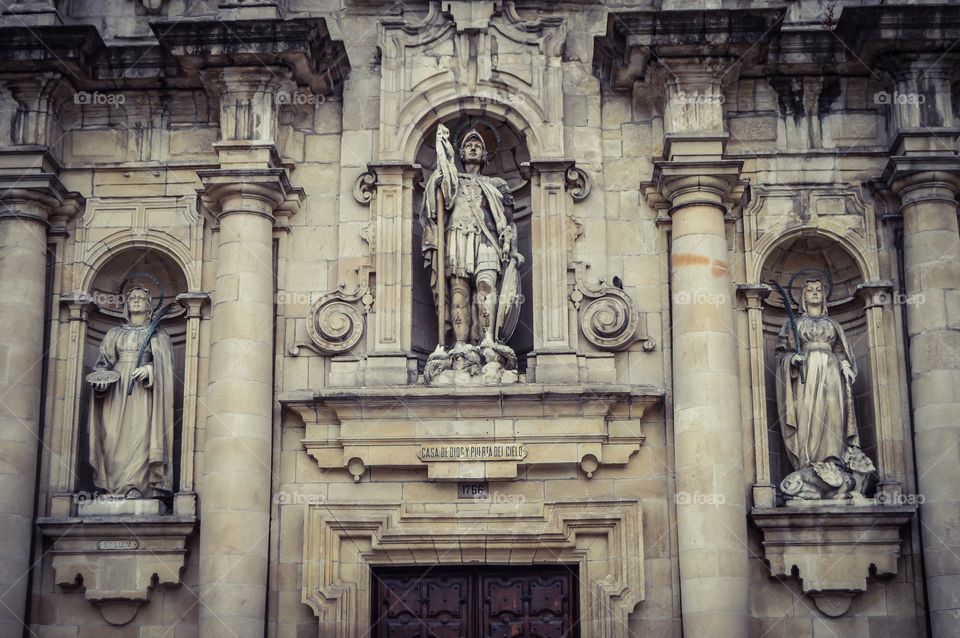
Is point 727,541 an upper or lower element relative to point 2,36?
lower

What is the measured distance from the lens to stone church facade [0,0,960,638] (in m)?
16.7

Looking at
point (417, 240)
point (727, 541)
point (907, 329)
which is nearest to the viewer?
point (727, 541)

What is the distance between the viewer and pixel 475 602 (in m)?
16.9

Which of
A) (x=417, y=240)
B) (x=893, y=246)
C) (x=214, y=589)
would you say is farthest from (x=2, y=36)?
(x=893, y=246)

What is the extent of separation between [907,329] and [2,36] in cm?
1050

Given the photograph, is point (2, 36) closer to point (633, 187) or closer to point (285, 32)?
point (285, 32)

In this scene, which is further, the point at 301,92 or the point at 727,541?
the point at 301,92

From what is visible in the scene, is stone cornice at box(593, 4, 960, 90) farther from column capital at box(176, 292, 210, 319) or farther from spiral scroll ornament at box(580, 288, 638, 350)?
column capital at box(176, 292, 210, 319)

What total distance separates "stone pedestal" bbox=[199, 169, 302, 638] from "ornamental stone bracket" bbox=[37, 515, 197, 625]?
0.44m

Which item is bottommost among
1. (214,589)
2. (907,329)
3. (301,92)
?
(214,589)

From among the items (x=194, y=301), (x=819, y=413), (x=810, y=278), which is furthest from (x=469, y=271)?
(x=819, y=413)

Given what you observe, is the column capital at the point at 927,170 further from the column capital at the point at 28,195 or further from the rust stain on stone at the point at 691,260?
the column capital at the point at 28,195

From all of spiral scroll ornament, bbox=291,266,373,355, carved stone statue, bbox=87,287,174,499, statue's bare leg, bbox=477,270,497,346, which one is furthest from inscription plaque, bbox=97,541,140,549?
statue's bare leg, bbox=477,270,497,346

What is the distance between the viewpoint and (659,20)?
57.7ft
